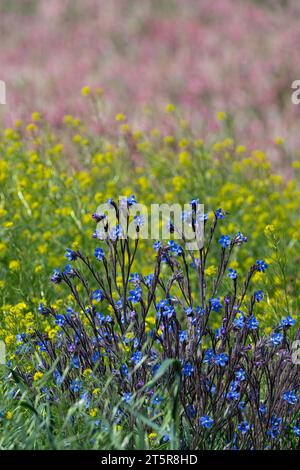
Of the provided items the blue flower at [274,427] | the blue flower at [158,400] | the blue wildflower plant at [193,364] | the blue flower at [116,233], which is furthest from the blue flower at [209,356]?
the blue flower at [116,233]

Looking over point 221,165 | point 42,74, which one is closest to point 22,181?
point 221,165

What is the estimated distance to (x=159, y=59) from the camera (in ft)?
53.2

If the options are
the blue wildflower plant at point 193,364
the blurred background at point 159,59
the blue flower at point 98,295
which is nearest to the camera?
the blue wildflower plant at point 193,364

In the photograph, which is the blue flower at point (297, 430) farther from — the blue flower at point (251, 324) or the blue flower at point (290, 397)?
the blue flower at point (251, 324)

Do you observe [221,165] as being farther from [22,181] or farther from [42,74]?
[42,74]

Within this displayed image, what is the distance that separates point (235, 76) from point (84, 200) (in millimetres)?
9178

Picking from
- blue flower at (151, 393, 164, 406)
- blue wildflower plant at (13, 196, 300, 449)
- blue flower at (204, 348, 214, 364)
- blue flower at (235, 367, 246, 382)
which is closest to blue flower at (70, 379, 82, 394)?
blue wildflower plant at (13, 196, 300, 449)

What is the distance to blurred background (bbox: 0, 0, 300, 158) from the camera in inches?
525

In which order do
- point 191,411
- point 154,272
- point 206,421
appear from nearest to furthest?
point 206,421 < point 154,272 < point 191,411

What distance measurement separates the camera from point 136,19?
18.1 meters

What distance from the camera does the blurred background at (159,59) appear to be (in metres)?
13.3

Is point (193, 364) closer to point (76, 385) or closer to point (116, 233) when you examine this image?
point (76, 385)

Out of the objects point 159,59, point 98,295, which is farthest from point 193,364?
point 159,59

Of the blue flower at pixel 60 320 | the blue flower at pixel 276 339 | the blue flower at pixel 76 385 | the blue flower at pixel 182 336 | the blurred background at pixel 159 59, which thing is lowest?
the blue flower at pixel 76 385
